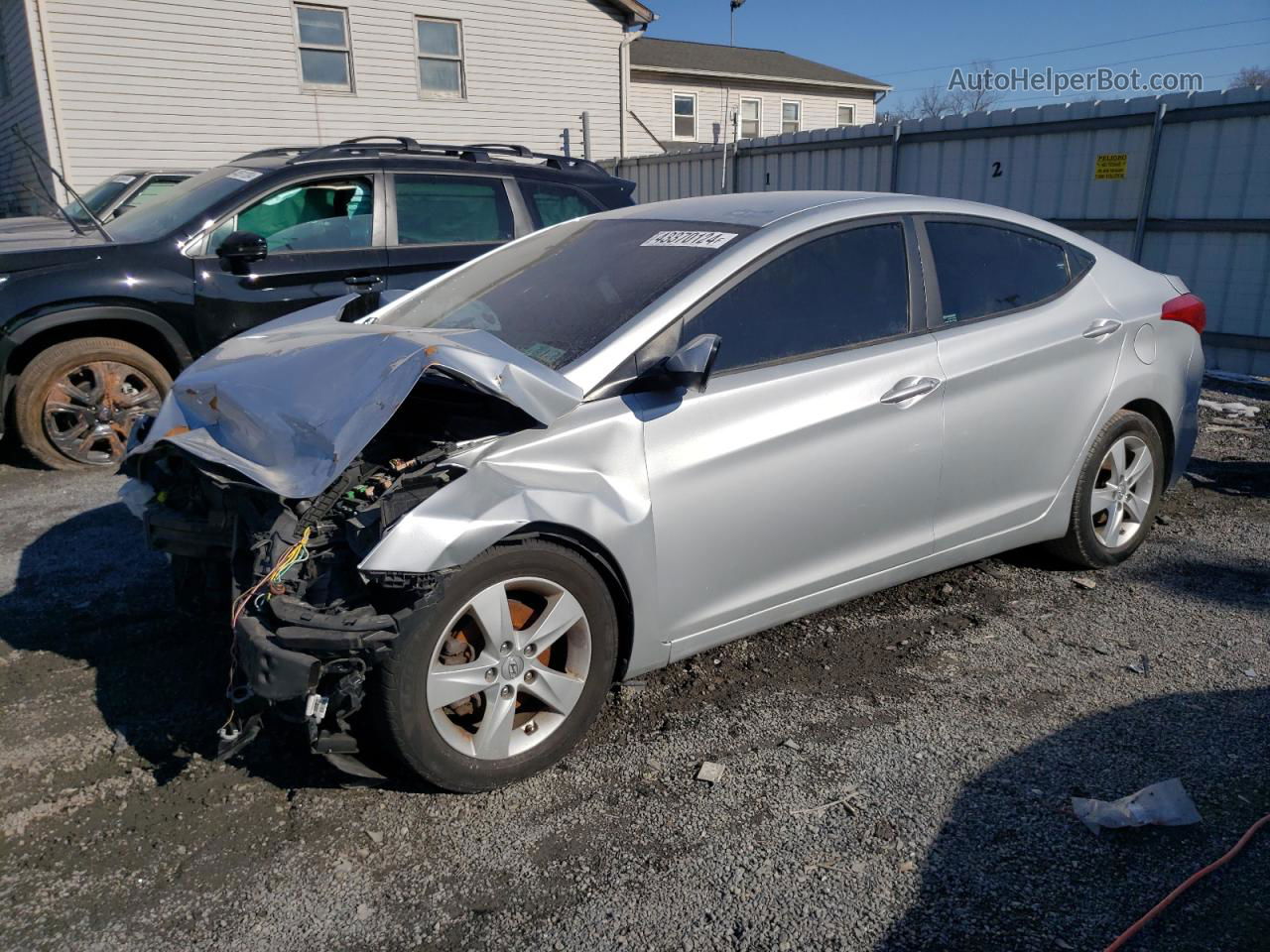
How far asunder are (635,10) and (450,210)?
14.1m

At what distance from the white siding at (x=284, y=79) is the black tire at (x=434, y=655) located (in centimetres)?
1476

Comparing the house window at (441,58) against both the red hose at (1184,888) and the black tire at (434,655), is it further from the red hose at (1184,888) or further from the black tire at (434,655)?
the red hose at (1184,888)

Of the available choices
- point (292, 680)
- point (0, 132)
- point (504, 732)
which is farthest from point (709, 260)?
point (0, 132)

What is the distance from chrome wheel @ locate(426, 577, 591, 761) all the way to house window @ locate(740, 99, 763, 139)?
2611 cm

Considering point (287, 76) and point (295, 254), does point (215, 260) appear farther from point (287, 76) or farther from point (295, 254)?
point (287, 76)

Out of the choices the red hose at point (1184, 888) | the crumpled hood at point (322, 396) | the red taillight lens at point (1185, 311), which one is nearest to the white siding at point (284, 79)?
the crumpled hood at point (322, 396)

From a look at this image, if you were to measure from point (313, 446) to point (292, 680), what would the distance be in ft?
2.18

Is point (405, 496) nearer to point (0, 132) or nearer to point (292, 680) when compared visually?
point (292, 680)

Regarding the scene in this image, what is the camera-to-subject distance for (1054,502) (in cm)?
416

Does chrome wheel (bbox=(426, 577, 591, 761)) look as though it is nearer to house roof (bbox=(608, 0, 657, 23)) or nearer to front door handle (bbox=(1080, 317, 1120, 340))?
front door handle (bbox=(1080, 317, 1120, 340))

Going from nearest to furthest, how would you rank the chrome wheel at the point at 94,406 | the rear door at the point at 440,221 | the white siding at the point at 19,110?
1. the chrome wheel at the point at 94,406
2. the rear door at the point at 440,221
3. the white siding at the point at 19,110

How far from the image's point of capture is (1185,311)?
14.7 ft

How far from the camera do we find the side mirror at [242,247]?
588cm

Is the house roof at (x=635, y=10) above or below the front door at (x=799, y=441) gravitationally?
above
